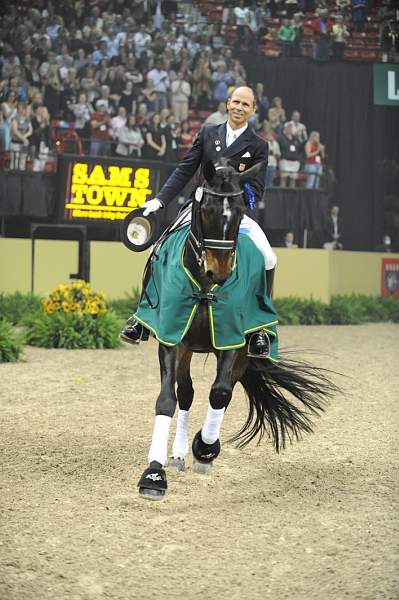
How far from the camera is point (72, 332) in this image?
13.2 meters

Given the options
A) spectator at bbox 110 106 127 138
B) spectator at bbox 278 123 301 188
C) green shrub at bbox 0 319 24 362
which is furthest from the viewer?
spectator at bbox 278 123 301 188

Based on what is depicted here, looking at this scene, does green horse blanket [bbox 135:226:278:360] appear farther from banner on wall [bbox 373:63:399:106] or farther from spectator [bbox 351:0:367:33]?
spectator [bbox 351:0:367:33]

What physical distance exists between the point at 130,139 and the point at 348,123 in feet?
19.9

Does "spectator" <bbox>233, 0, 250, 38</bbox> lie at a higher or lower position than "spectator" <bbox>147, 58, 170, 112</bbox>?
higher

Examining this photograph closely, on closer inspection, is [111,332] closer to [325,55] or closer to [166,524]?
[166,524]

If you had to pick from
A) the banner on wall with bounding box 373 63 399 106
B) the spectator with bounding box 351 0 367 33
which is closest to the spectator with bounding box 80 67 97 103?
the banner on wall with bounding box 373 63 399 106

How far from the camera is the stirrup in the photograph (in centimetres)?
544

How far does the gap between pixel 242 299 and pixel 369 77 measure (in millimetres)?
18739

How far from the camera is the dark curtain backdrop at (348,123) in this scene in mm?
22250

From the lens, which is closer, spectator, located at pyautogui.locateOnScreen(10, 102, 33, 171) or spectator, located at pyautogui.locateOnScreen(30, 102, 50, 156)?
spectator, located at pyautogui.locateOnScreen(10, 102, 33, 171)

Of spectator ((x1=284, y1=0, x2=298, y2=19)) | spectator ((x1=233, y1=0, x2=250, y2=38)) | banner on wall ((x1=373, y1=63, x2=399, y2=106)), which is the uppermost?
spectator ((x1=284, y1=0, x2=298, y2=19))

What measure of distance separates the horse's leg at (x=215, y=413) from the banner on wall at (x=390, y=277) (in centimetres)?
1718

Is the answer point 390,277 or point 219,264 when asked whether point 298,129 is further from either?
point 219,264

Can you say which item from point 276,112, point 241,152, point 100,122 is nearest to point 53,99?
point 100,122
